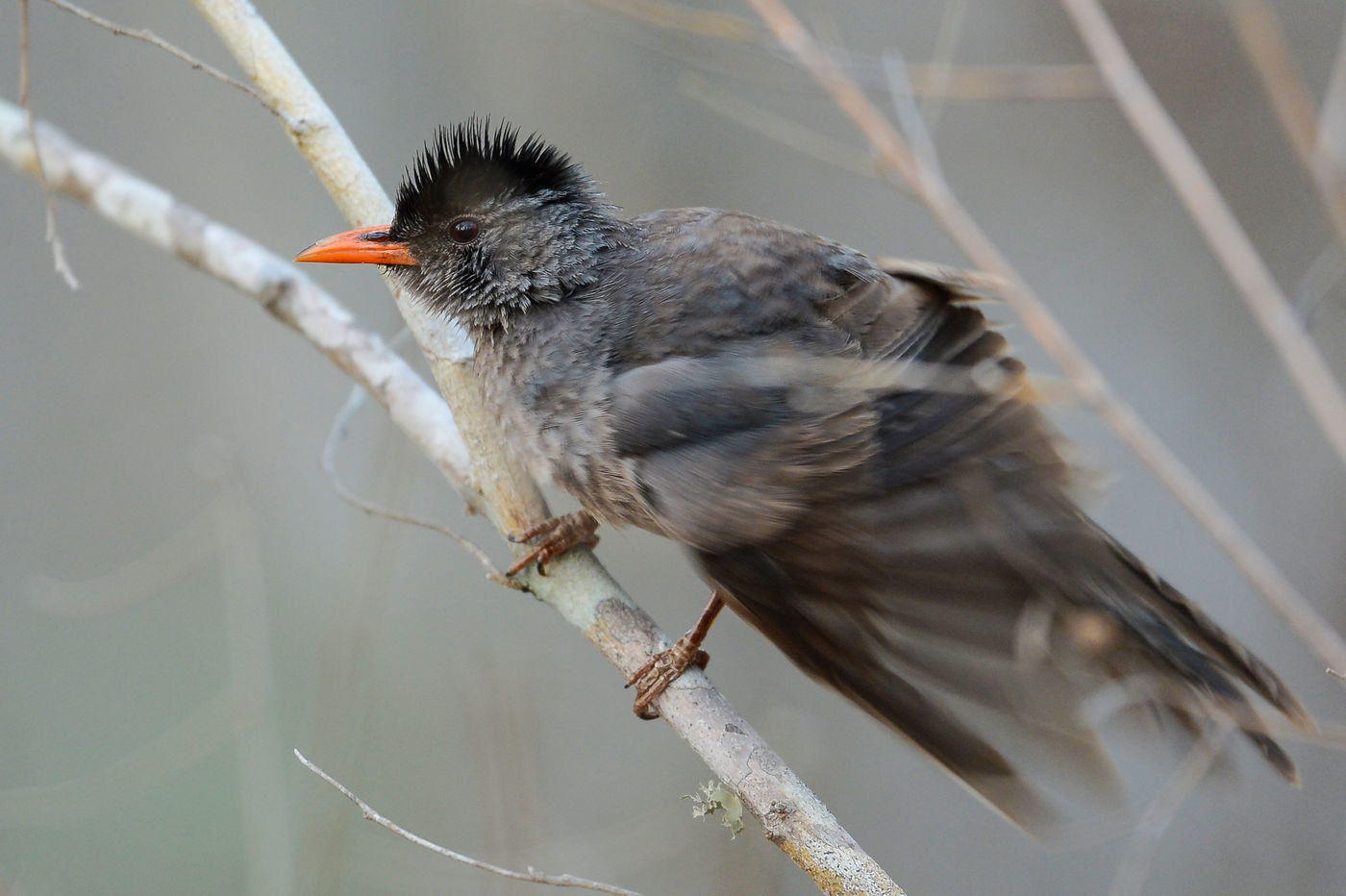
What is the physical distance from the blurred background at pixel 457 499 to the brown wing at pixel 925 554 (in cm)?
122

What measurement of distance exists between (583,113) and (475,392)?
8.28 ft

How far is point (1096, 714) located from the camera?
2.17 m

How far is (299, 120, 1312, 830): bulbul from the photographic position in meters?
2.18

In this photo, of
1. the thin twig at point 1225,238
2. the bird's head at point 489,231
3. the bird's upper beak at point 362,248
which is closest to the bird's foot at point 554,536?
the bird's head at point 489,231

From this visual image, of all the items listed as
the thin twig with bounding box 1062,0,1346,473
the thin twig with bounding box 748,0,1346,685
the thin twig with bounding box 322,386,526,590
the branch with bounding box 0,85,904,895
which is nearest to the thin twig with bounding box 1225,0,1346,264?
the thin twig with bounding box 1062,0,1346,473

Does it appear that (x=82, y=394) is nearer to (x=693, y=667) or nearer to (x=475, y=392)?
(x=475, y=392)

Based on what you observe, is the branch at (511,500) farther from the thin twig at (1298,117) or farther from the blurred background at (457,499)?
the thin twig at (1298,117)

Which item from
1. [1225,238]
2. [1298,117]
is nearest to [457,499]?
[1225,238]

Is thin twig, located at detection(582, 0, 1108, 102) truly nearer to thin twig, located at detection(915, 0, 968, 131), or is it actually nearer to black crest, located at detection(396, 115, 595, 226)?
thin twig, located at detection(915, 0, 968, 131)

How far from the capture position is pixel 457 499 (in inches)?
195

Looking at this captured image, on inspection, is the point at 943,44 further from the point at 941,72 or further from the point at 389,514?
the point at 389,514

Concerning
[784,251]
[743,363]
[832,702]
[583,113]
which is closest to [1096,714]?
[743,363]

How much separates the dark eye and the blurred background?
3.21ft

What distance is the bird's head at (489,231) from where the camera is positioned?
8.91 ft
